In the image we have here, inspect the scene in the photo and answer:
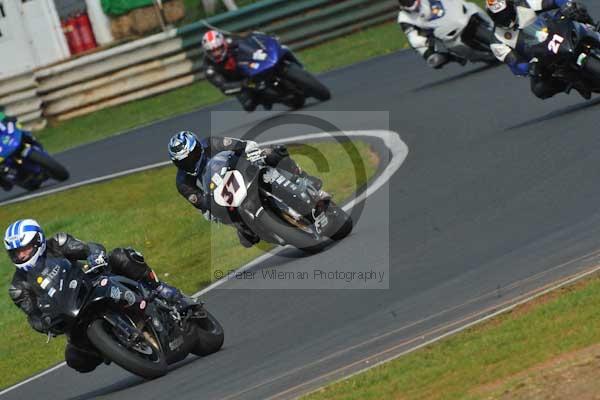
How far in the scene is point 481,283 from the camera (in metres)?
9.34

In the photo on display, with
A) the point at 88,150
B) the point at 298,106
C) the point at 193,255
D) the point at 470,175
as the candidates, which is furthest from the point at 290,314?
the point at 88,150

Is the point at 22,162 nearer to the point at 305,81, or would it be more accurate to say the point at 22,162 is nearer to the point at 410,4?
the point at 305,81

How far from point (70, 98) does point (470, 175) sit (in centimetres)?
1482

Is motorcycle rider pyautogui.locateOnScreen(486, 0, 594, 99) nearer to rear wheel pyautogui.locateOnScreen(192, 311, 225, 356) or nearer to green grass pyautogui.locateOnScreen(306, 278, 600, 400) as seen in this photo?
rear wheel pyautogui.locateOnScreen(192, 311, 225, 356)

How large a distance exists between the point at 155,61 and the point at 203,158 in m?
14.2

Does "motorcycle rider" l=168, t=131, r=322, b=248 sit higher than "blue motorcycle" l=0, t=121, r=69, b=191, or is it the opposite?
"motorcycle rider" l=168, t=131, r=322, b=248

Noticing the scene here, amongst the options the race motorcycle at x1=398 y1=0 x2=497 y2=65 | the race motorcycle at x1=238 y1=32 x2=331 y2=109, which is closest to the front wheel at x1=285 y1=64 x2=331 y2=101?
the race motorcycle at x1=238 y1=32 x2=331 y2=109

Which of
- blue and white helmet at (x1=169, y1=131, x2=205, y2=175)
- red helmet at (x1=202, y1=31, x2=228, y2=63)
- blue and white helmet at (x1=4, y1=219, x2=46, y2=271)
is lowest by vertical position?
red helmet at (x1=202, y1=31, x2=228, y2=63)

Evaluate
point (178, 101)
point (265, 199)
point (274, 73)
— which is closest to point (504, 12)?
point (265, 199)

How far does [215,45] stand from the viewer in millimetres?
20844

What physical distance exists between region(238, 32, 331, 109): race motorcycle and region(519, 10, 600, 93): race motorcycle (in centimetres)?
690

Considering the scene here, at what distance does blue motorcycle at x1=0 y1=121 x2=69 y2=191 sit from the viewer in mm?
20656

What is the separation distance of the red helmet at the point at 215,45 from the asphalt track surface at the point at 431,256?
504 cm

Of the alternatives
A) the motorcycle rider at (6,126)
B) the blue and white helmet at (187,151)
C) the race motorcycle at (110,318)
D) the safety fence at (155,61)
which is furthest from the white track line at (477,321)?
the safety fence at (155,61)
